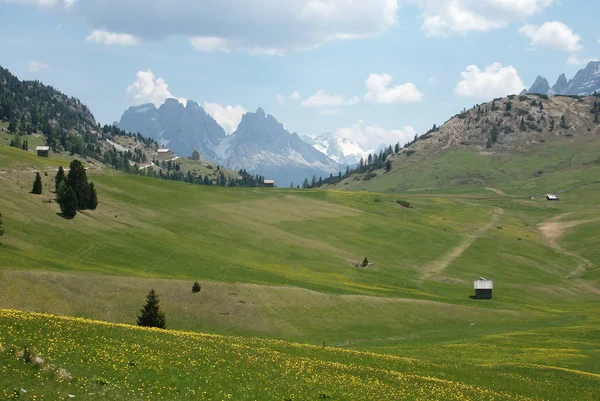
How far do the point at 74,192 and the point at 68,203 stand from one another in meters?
4.24

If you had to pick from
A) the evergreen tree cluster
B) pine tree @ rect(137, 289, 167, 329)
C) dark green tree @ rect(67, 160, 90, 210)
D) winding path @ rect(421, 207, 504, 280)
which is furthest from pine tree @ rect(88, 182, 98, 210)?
pine tree @ rect(137, 289, 167, 329)

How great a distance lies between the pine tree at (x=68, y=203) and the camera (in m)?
118

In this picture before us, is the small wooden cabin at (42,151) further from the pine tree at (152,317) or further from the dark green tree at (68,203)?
the pine tree at (152,317)

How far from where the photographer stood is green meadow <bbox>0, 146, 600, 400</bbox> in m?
34.5

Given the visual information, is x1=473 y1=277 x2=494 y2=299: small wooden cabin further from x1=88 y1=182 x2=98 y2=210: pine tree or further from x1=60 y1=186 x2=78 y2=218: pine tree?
x1=88 y1=182 x2=98 y2=210: pine tree

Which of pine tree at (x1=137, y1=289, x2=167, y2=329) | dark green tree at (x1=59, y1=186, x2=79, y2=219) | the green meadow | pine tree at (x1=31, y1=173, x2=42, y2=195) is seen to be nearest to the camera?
the green meadow

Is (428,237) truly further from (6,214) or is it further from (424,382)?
(424,382)

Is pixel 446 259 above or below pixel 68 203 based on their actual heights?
below

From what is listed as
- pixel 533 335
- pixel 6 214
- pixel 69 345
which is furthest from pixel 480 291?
pixel 69 345

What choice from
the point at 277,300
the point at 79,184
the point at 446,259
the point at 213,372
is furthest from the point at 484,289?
the point at 213,372

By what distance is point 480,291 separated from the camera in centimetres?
12000

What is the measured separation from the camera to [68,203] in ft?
388

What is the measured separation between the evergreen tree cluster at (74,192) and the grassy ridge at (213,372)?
267ft

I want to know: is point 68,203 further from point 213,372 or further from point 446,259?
point 446,259
